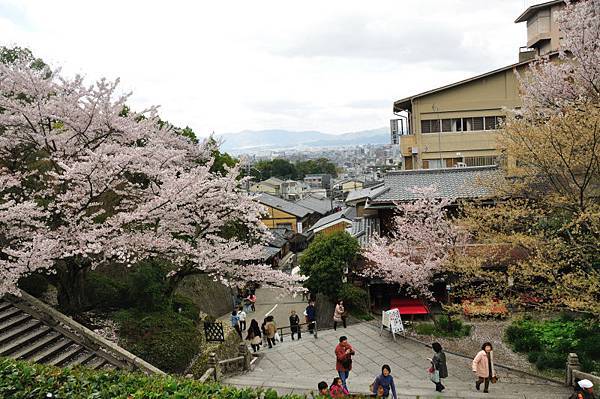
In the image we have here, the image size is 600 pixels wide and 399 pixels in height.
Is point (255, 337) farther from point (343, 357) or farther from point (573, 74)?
point (573, 74)

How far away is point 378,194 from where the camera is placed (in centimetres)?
2184

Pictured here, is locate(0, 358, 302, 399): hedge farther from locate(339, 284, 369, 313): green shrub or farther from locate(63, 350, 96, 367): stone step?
locate(339, 284, 369, 313): green shrub

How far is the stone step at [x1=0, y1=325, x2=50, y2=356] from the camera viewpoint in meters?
10.8

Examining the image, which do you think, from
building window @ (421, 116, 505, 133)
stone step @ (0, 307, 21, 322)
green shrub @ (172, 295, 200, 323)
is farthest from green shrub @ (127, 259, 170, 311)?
building window @ (421, 116, 505, 133)

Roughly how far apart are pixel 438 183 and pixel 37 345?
17.7 meters

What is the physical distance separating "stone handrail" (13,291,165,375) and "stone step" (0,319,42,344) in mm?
195

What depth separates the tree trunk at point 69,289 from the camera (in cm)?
1380

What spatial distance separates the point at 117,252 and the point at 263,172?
11093 cm

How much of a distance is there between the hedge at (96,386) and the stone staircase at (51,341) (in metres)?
2.56

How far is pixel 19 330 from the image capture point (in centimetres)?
1166

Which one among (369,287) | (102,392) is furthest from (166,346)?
(369,287)

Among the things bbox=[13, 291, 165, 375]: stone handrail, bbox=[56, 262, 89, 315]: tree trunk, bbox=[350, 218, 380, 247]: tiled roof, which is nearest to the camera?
bbox=[13, 291, 165, 375]: stone handrail

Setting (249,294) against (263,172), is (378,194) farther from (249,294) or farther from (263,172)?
(263,172)

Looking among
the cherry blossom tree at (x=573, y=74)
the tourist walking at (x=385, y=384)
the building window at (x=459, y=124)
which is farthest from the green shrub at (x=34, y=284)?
the building window at (x=459, y=124)
